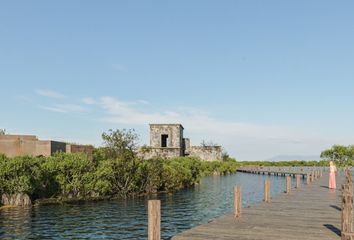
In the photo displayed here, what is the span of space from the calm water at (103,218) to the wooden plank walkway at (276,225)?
5285mm

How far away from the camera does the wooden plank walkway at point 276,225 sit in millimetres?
12695

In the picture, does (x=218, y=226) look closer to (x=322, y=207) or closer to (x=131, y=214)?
(x=322, y=207)

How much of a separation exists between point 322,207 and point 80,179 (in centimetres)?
2248

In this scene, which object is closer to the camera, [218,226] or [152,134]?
[218,226]

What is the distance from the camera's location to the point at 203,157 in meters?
95.1

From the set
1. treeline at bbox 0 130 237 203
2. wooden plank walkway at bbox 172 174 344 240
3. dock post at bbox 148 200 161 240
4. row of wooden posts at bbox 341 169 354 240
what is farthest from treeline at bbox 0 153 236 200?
row of wooden posts at bbox 341 169 354 240

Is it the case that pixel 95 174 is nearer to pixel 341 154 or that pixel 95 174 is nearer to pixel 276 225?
pixel 276 225

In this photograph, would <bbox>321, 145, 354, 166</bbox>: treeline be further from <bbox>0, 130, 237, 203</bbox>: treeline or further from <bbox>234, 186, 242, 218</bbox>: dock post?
<bbox>234, 186, 242, 218</bbox>: dock post

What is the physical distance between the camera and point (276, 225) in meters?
14.8

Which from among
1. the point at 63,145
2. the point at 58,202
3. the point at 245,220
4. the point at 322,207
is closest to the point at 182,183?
the point at 63,145

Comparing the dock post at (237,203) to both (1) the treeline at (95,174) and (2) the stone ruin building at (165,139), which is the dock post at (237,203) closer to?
(1) the treeline at (95,174)

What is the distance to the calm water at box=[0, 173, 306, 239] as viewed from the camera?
846 inches

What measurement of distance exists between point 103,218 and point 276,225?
14.7m

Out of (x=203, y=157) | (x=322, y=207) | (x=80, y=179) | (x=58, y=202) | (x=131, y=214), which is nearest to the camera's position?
(x=322, y=207)
